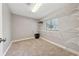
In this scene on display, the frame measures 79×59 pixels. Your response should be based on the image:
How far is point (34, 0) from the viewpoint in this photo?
5.22 ft

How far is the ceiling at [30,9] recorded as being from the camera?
164 cm

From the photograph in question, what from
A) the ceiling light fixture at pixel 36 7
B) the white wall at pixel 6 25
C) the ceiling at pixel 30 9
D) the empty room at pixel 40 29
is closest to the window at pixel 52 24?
the empty room at pixel 40 29

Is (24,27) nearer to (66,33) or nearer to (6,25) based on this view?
(6,25)

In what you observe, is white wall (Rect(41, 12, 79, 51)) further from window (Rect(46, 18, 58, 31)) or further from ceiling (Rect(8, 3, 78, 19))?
ceiling (Rect(8, 3, 78, 19))

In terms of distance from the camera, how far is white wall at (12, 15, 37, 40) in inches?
67.4

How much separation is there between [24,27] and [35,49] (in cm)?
41

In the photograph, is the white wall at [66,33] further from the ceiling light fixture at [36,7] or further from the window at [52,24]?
the ceiling light fixture at [36,7]

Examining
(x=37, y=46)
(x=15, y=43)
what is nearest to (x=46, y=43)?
(x=37, y=46)

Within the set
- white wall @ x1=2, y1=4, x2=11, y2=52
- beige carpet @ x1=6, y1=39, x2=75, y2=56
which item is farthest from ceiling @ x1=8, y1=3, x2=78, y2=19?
beige carpet @ x1=6, y1=39, x2=75, y2=56

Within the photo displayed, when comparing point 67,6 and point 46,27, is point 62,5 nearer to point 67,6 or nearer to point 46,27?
point 67,6

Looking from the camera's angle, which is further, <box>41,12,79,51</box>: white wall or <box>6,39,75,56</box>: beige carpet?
<box>41,12,79,51</box>: white wall

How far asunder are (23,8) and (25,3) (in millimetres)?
107

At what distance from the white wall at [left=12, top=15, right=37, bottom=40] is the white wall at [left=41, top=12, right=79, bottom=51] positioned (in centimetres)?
18

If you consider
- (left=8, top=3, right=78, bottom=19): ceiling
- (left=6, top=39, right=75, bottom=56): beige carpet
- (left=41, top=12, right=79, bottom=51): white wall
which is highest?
(left=8, top=3, right=78, bottom=19): ceiling
